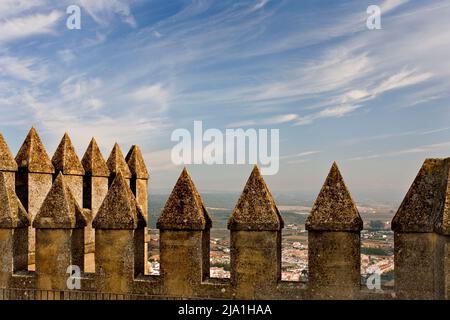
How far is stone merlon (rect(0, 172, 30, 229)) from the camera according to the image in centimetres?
1076

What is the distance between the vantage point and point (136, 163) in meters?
14.1

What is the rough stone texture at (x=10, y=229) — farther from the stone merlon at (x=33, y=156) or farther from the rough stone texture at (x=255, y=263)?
the rough stone texture at (x=255, y=263)

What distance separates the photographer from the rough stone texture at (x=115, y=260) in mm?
10242

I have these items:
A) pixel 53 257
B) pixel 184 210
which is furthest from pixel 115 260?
pixel 184 210

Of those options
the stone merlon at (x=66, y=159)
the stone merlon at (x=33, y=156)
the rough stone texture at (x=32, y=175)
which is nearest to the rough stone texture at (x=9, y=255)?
the rough stone texture at (x=32, y=175)

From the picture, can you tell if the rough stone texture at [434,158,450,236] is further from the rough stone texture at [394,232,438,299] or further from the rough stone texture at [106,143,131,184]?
the rough stone texture at [106,143,131,184]

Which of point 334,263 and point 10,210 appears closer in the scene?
point 334,263

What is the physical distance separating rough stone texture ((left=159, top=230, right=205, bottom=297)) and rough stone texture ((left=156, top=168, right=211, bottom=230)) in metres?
0.16

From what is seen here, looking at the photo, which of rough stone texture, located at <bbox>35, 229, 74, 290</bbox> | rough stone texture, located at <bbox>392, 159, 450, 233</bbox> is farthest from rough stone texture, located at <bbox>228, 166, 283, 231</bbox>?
rough stone texture, located at <bbox>35, 229, 74, 290</bbox>

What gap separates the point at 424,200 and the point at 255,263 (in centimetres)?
335

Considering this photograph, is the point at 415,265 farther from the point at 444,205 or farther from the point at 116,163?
the point at 116,163

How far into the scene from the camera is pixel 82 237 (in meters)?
11.1
